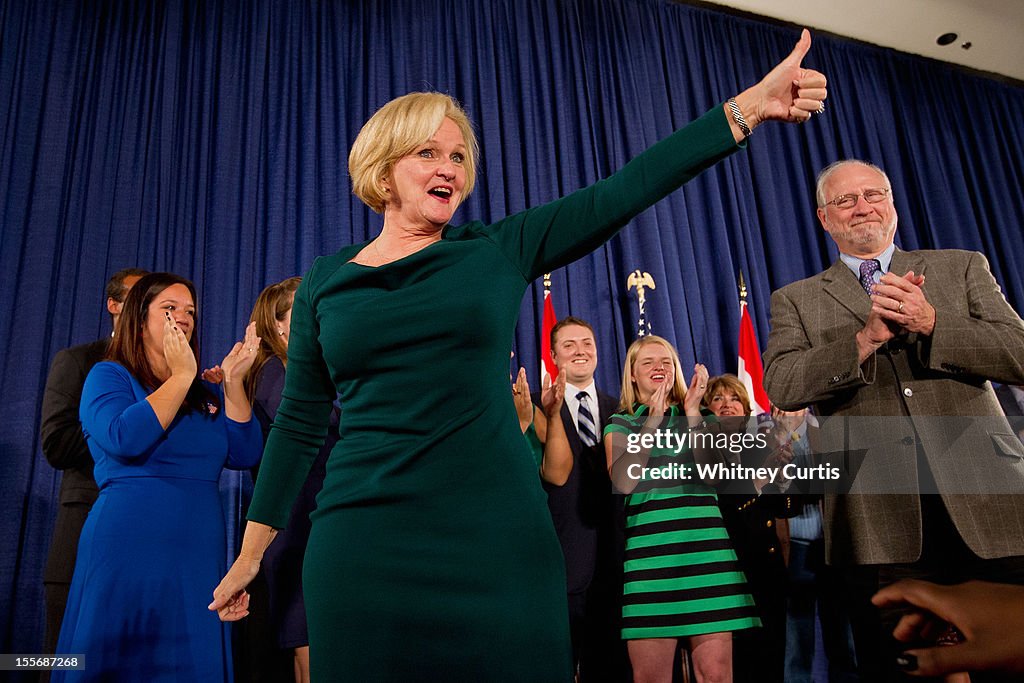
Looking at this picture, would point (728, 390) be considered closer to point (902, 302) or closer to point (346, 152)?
point (902, 302)

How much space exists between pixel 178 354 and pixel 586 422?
1.63 meters

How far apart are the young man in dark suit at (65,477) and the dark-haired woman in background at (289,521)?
50 cm

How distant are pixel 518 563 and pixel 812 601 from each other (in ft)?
10.0

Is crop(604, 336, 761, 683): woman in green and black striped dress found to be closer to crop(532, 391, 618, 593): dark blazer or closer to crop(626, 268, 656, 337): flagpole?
crop(532, 391, 618, 593): dark blazer

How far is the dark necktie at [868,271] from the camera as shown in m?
1.92

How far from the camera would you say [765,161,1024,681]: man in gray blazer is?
5.15ft

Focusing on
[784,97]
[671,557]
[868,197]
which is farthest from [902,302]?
[671,557]

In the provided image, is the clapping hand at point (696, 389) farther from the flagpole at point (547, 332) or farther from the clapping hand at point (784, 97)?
the clapping hand at point (784, 97)

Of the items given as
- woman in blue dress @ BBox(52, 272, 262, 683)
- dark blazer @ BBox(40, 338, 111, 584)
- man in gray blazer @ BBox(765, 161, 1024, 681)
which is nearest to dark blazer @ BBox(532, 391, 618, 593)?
man in gray blazer @ BBox(765, 161, 1024, 681)

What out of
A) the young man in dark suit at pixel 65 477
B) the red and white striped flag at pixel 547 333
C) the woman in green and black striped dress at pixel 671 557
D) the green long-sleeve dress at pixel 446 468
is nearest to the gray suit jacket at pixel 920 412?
the woman in green and black striped dress at pixel 671 557

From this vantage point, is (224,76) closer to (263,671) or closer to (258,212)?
(258,212)

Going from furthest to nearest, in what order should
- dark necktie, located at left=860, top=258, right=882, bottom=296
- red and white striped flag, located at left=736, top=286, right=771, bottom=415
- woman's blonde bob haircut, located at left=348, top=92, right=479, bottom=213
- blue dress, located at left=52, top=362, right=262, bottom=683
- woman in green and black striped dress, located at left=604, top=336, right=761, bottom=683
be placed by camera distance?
red and white striped flag, located at left=736, top=286, right=771, bottom=415
woman in green and black striped dress, located at left=604, top=336, right=761, bottom=683
dark necktie, located at left=860, top=258, right=882, bottom=296
blue dress, located at left=52, top=362, right=262, bottom=683
woman's blonde bob haircut, located at left=348, top=92, right=479, bottom=213

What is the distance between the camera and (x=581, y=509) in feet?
8.81

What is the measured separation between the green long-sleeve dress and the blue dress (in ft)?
3.52
